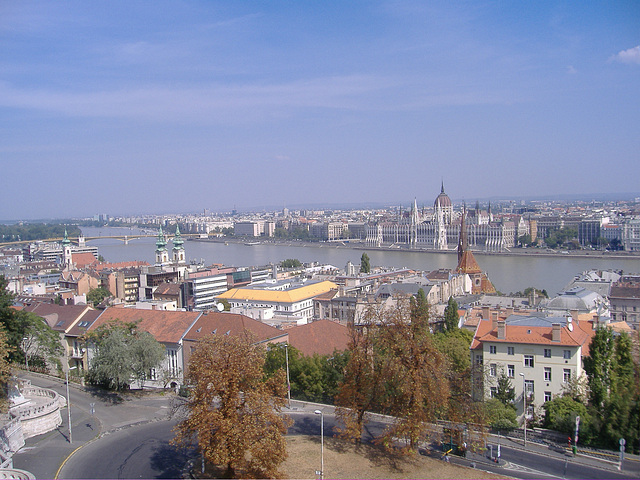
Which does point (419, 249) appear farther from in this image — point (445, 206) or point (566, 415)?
point (566, 415)

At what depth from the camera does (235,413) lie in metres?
5.42

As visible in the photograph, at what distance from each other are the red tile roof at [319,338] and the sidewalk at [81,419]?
244 cm

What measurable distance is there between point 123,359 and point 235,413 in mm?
3746

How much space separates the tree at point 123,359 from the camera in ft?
Answer: 28.0

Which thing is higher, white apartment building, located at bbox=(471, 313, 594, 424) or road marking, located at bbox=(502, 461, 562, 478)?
white apartment building, located at bbox=(471, 313, 594, 424)

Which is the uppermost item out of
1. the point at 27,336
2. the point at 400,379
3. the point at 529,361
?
the point at 400,379

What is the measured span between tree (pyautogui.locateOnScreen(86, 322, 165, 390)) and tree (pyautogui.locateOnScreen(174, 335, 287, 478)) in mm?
2993

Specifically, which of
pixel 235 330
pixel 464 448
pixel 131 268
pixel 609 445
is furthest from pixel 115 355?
pixel 131 268

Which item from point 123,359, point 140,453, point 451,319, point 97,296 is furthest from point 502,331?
point 97,296

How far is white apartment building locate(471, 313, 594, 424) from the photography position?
26.3 feet

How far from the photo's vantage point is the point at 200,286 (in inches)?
792

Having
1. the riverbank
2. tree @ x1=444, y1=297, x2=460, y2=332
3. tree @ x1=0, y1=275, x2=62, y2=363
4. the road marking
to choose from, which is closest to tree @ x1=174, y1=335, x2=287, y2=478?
the road marking

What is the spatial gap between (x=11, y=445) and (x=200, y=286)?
1376cm

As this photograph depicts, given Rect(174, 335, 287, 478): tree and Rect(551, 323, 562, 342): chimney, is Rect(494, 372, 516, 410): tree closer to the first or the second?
Rect(551, 323, 562, 342): chimney
